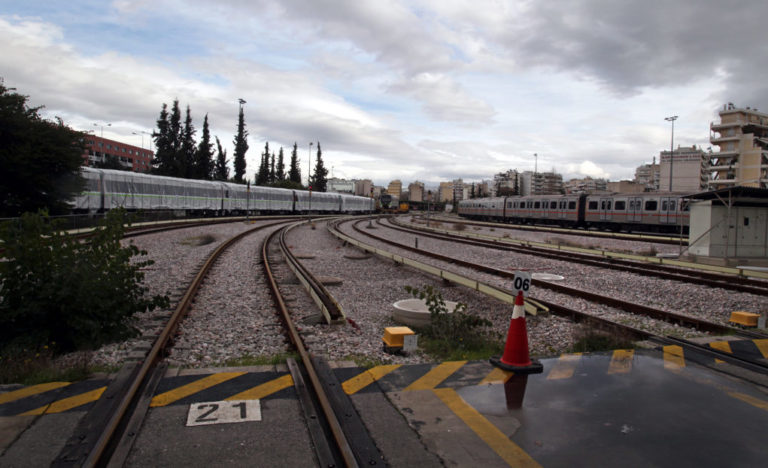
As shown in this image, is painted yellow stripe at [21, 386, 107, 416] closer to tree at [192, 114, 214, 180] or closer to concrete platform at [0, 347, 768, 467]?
concrete platform at [0, 347, 768, 467]

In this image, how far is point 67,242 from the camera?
21.2ft

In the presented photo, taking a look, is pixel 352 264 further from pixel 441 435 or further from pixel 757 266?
pixel 757 266

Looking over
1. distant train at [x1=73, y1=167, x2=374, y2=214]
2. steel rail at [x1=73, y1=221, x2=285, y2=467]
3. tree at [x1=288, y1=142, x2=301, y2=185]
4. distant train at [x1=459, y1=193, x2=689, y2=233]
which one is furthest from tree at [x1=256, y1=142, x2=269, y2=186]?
steel rail at [x1=73, y1=221, x2=285, y2=467]

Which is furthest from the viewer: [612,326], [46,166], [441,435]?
[46,166]

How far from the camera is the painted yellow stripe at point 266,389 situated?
431 cm

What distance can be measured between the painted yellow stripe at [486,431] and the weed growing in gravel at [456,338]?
1369 millimetres

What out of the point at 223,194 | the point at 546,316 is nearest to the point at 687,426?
the point at 546,316

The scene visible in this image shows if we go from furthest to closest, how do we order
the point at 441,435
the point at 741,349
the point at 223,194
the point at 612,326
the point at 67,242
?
1. the point at 223,194
2. the point at 612,326
3. the point at 67,242
4. the point at 741,349
5. the point at 441,435

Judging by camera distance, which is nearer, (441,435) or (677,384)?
(441,435)

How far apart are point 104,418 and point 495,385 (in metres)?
3.51

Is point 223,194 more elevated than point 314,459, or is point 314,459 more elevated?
point 223,194

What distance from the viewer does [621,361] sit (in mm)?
5609

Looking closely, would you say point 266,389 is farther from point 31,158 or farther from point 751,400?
point 31,158

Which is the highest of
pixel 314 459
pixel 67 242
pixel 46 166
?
pixel 46 166
